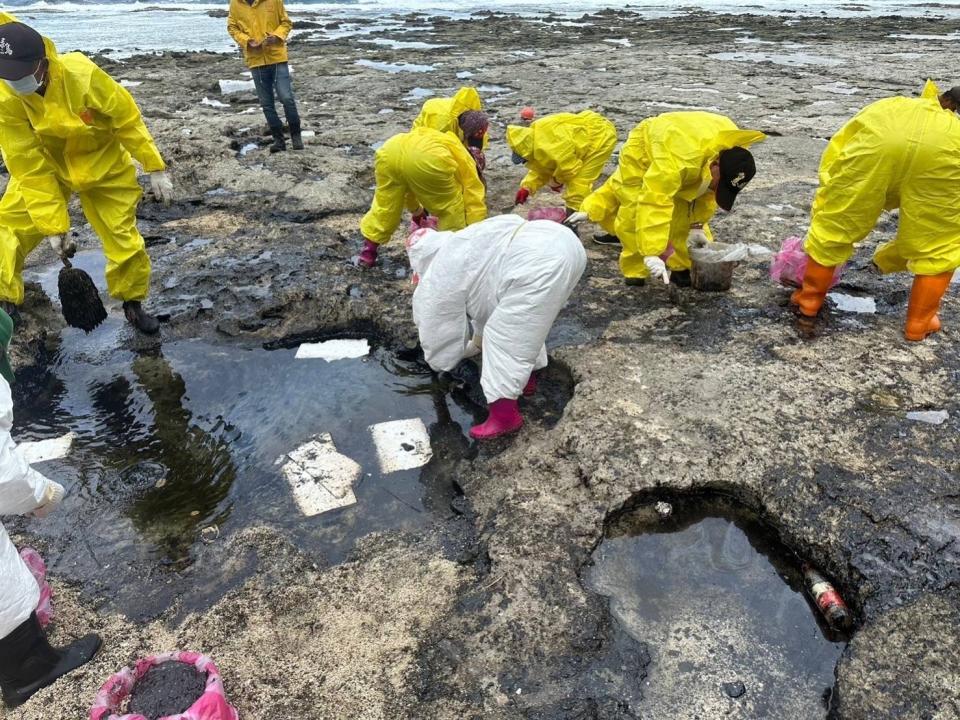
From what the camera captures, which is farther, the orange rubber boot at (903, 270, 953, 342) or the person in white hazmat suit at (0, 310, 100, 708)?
the orange rubber boot at (903, 270, 953, 342)

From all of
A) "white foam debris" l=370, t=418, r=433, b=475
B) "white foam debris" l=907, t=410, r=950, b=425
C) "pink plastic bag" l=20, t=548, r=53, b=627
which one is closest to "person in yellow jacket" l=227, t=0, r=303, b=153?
"white foam debris" l=370, t=418, r=433, b=475

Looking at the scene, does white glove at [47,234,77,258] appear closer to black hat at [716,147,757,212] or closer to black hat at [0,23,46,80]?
black hat at [0,23,46,80]

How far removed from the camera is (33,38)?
270 centimetres

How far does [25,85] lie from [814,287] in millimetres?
3955

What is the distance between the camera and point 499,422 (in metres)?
2.66

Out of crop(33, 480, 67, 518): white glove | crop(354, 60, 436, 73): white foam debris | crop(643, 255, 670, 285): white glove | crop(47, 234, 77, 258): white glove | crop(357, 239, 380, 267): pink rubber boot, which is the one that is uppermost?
crop(354, 60, 436, 73): white foam debris

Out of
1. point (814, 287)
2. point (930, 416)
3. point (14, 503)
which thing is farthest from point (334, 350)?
point (930, 416)

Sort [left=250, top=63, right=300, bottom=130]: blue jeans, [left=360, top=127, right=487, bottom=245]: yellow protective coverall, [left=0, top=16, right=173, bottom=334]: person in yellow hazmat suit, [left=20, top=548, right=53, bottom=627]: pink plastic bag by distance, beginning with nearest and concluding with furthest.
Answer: [left=20, top=548, right=53, bottom=627]: pink plastic bag
[left=0, top=16, right=173, bottom=334]: person in yellow hazmat suit
[left=360, top=127, right=487, bottom=245]: yellow protective coverall
[left=250, top=63, right=300, bottom=130]: blue jeans

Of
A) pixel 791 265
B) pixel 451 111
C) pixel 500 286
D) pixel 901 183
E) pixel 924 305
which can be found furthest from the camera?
pixel 451 111

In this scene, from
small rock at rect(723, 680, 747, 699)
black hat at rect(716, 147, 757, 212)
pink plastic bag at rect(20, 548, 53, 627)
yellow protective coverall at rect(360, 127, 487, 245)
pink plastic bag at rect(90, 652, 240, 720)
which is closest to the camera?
pink plastic bag at rect(90, 652, 240, 720)

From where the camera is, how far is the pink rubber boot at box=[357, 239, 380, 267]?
411 centimetres

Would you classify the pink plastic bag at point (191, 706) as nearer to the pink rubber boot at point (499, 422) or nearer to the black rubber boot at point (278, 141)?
the pink rubber boot at point (499, 422)

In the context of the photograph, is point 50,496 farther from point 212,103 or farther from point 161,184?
point 212,103

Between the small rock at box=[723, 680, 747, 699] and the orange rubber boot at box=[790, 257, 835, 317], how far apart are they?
7.35 ft
